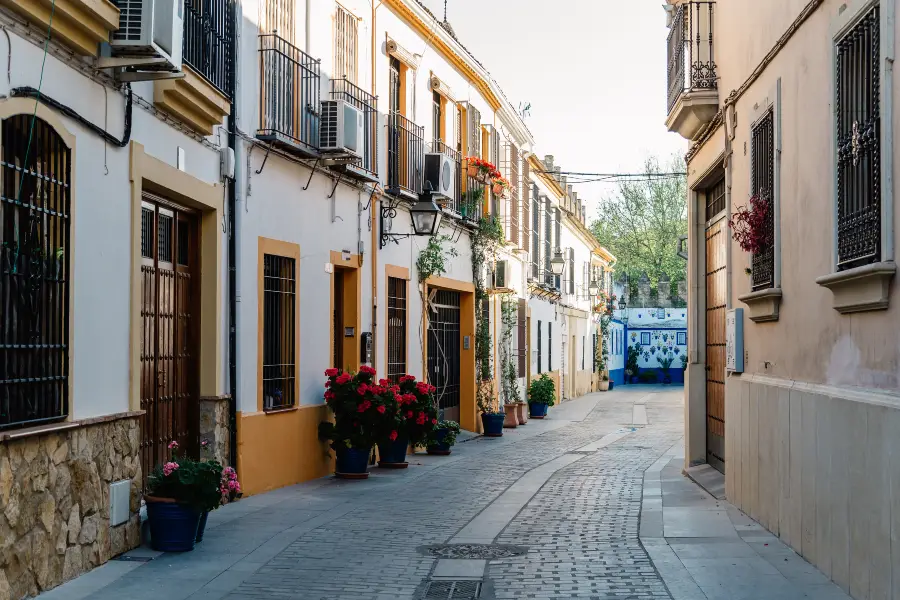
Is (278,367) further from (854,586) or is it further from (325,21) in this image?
(854,586)

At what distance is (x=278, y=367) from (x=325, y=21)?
453cm

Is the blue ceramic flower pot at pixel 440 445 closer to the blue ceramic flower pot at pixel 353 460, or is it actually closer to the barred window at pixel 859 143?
the blue ceramic flower pot at pixel 353 460

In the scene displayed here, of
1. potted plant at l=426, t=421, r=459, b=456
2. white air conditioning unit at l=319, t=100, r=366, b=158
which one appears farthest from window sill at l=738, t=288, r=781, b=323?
potted plant at l=426, t=421, r=459, b=456

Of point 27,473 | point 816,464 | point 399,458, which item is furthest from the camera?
point 399,458

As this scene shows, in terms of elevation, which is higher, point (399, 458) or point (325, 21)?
point (325, 21)

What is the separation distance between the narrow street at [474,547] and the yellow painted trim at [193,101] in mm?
3630

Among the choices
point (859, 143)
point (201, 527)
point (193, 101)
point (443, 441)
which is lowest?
point (443, 441)

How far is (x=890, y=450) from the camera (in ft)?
19.6

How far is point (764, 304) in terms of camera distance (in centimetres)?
948

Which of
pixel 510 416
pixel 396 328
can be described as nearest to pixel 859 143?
pixel 396 328

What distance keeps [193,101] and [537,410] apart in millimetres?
19275

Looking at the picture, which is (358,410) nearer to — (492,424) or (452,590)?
(452,590)

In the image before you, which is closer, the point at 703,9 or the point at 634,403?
the point at 703,9

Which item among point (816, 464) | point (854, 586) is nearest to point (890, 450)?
point (854, 586)
